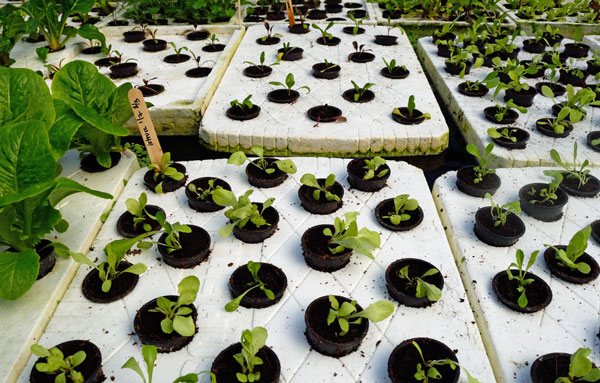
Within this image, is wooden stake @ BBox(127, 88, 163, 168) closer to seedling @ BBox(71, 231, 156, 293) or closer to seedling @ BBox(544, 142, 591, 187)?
seedling @ BBox(71, 231, 156, 293)

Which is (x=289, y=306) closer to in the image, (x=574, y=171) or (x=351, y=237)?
(x=351, y=237)

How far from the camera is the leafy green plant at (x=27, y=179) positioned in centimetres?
190

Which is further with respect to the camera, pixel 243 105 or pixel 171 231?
pixel 243 105

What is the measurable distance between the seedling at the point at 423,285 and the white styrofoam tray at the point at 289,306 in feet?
0.33

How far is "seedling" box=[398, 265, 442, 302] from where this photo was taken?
6.46 ft

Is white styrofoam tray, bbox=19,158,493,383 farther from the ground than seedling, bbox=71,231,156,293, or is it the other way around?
seedling, bbox=71,231,156,293

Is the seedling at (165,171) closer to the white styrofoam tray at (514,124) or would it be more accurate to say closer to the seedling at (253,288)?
the seedling at (253,288)

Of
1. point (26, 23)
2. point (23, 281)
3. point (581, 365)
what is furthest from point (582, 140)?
point (26, 23)

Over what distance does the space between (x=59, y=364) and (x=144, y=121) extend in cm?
142

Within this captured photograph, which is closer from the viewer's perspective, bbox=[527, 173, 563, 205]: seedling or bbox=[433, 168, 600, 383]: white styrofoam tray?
bbox=[433, 168, 600, 383]: white styrofoam tray

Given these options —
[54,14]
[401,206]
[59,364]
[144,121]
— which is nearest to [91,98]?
[144,121]

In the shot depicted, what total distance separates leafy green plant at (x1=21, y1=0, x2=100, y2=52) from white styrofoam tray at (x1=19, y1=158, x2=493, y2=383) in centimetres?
279

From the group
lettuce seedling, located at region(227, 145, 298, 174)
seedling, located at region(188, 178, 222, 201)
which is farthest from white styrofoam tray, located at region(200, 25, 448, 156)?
seedling, located at region(188, 178, 222, 201)

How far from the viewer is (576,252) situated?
222cm
